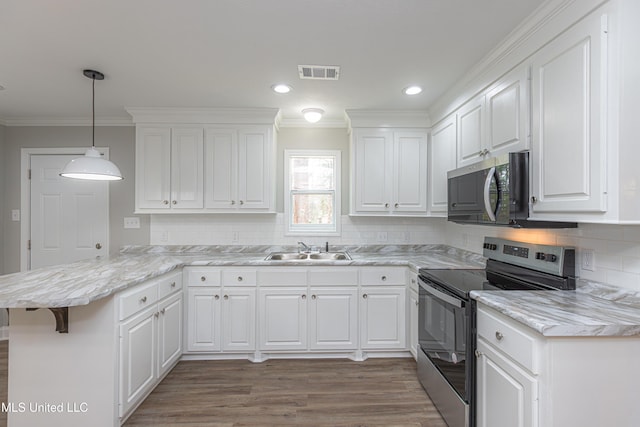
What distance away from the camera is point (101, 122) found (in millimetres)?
3395

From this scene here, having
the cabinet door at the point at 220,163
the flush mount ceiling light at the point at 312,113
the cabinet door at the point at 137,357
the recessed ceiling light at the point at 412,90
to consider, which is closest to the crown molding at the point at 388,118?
the flush mount ceiling light at the point at 312,113

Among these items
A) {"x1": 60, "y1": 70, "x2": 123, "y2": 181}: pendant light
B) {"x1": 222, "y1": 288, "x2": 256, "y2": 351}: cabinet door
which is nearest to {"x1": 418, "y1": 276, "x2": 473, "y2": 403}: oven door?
{"x1": 222, "y1": 288, "x2": 256, "y2": 351}: cabinet door

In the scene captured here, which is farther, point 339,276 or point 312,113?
point 312,113

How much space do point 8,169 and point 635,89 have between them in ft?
17.0

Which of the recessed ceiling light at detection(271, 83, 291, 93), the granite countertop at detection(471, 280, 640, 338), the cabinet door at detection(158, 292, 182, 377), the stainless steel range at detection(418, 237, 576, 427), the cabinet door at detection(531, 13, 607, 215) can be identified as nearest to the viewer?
the granite countertop at detection(471, 280, 640, 338)

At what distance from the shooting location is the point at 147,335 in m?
2.17

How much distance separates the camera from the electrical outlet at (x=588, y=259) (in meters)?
1.67

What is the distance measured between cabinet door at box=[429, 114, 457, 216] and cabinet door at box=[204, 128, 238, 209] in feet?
6.67

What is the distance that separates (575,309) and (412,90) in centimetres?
204

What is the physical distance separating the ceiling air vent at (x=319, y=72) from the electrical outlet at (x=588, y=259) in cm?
196

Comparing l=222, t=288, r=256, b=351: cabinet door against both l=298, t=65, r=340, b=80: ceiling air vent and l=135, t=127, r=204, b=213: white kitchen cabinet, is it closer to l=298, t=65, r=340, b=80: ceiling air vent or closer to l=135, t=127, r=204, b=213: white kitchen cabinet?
l=135, t=127, r=204, b=213: white kitchen cabinet

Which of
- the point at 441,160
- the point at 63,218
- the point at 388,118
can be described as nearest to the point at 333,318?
the point at 441,160

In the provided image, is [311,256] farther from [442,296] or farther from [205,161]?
[442,296]

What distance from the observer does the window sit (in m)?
3.57
